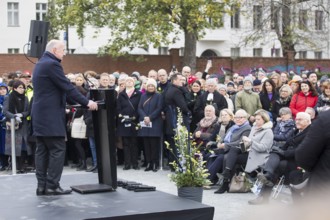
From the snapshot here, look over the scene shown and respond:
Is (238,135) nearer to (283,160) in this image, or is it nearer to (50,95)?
(283,160)

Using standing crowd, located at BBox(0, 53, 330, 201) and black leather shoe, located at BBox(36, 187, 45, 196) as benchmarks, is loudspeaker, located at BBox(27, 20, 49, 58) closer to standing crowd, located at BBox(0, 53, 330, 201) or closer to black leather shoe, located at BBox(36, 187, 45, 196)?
standing crowd, located at BBox(0, 53, 330, 201)

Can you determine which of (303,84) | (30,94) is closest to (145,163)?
(30,94)

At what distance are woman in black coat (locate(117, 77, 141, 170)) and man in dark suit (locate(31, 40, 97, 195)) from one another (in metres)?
5.36

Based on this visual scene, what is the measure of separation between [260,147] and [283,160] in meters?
0.53

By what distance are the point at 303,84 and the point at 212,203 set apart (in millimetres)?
3691

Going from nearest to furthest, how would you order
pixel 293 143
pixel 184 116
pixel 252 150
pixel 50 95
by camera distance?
pixel 50 95 → pixel 293 143 → pixel 252 150 → pixel 184 116

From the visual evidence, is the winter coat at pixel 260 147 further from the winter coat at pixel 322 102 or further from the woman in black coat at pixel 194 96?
the woman in black coat at pixel 194 96

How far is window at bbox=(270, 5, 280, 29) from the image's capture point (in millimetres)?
25844

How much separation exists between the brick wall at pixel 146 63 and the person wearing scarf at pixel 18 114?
45.2 ft

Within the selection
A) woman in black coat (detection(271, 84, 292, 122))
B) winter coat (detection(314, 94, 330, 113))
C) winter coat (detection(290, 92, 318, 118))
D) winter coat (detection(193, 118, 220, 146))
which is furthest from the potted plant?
woman in black coat (detection(271, 84, 292, 122))

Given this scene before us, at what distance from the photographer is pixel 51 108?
331 inches

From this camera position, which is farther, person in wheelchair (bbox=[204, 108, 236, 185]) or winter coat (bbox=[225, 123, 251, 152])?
person in wheelchair (bbox=[204, 108, 236, 185])

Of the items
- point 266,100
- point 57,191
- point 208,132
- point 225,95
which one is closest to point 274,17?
point 225,95

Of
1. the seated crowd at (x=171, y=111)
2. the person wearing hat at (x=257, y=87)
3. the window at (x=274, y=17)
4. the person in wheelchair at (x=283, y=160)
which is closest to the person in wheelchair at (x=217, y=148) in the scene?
the seated crowd at (x=171, y=111)
